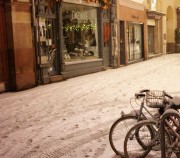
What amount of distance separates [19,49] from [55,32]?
8.83 feet

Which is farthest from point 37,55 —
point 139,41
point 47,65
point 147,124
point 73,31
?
point 139,41

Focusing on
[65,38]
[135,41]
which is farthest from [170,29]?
[65,38]

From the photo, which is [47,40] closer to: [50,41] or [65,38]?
[50,41]

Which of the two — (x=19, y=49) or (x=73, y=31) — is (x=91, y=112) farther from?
(x=73, y=31)

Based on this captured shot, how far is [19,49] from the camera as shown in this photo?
437 inches

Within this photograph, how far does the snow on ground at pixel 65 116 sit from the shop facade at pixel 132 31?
707cm

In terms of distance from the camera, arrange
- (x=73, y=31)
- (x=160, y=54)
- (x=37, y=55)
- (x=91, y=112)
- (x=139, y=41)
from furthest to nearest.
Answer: (x=160, y=54), (x=139, y=41), (x=73, y=31), (x=37, y=55), (x=91, y=112)

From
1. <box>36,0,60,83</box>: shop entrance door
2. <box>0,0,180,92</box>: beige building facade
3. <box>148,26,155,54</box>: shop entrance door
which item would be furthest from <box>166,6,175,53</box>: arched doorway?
<box>36,0,60,83</box>: shop entrance door

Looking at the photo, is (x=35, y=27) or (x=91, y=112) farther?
(x=35, y=27)

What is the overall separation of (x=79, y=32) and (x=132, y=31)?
646 cm

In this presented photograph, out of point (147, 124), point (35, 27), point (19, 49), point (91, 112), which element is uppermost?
point (35, 27)

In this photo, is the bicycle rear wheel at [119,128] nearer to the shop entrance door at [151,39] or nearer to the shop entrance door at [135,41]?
the shop entrance door at [135,41]

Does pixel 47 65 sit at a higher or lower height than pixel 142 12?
lower

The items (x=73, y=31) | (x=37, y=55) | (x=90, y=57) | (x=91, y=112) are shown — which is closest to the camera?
(x=91, y=112)
